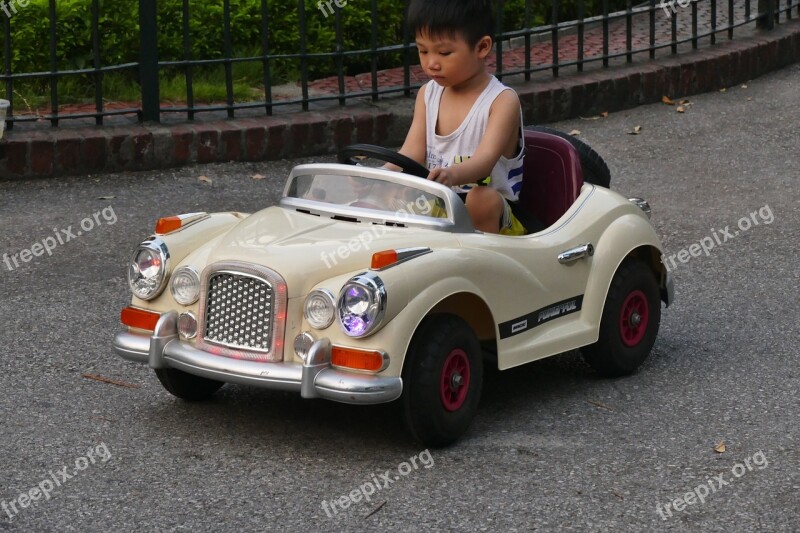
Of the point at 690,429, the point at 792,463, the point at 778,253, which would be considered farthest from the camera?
the point at 778,253

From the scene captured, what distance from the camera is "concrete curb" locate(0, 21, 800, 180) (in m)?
8.23

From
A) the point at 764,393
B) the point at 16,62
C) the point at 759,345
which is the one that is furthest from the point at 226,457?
the point at 16,62

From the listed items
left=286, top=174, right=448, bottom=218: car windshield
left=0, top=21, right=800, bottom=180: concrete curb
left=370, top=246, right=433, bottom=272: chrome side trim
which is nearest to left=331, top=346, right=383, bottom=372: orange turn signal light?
left=370, top=246, right=433, bottom=272: chrome side trim

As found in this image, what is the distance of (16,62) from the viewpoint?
9188 millimetres

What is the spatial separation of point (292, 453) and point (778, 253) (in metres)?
3.42

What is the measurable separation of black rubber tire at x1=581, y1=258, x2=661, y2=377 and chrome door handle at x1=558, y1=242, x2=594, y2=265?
191mm

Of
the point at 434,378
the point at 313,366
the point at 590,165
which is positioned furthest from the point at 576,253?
the point at 313,366

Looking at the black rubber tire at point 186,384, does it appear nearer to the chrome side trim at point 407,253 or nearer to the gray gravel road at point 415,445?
the gray gravel road at point 415,445

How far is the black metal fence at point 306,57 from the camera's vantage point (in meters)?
8.45

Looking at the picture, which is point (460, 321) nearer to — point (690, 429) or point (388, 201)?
point (388, 201)

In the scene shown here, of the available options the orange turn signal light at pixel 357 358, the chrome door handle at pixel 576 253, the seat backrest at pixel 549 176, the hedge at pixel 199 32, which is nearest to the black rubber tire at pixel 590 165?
the seat backrest at pixel 549 176

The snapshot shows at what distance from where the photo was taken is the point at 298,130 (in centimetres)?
877

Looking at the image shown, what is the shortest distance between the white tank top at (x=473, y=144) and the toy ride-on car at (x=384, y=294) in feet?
0.78

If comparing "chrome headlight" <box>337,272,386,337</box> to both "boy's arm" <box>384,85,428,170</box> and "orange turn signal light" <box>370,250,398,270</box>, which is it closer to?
"orange turn signal light" <box>370,250,398,270</box>
